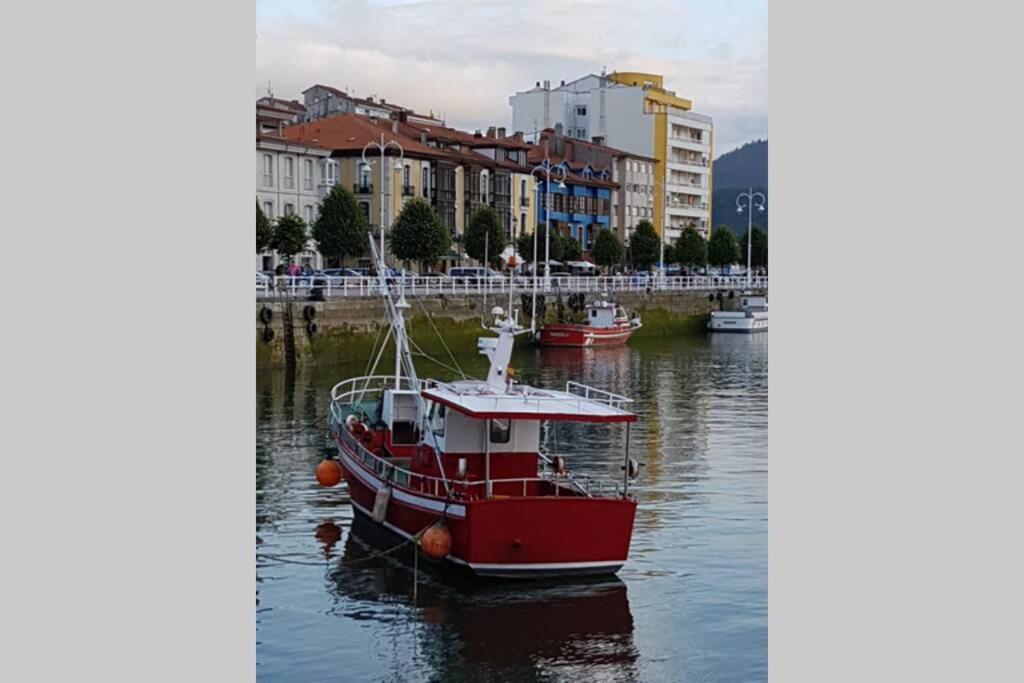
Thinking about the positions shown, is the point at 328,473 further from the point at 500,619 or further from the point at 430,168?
the point at 430,168

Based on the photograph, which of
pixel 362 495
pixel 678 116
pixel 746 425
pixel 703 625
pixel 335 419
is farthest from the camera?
pixel 678 116

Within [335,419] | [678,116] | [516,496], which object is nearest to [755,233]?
[678,116]

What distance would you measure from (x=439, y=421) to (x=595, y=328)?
27495mm

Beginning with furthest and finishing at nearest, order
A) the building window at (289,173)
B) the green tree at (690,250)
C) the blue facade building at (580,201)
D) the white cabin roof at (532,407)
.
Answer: the green tree at (690,250) → the blue facade building at (580,201) → the building window at (289,173) → the white cabin roof at (532,407)

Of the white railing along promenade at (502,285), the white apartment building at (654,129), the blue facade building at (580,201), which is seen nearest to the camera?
the white railing along promenade at (502,285)

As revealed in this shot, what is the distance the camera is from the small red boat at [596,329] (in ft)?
128

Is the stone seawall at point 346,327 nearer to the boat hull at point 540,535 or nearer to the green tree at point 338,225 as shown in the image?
the green tree at point 338,225

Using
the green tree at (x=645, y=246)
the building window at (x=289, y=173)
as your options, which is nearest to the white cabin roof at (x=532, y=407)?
the building window at (x=289, y=173)

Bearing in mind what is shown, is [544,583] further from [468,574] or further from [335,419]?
[335,419]

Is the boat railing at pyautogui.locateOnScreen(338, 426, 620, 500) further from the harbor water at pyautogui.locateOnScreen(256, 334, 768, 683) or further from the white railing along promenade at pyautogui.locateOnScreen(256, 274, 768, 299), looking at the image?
the white railing along promenade at pyautogui.locateOnScreen(256, 274, 768, 299)

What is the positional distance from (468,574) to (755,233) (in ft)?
157

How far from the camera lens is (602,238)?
51.4 meters

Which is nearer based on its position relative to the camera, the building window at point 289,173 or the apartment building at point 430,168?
the building window at point 289,173

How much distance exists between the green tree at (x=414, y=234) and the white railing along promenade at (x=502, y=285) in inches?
48.5
